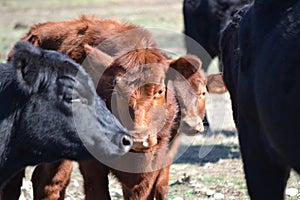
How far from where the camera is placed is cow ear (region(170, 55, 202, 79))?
717 centimetres

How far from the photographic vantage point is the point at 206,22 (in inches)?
513

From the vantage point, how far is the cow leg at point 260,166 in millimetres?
5539

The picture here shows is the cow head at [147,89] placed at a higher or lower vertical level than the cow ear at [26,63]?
lower

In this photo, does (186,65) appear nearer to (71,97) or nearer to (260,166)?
(71,97)

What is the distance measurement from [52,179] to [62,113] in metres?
1.95

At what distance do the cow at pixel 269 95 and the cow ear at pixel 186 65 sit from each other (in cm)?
135

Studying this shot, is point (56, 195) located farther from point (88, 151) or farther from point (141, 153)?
point (88, 151)

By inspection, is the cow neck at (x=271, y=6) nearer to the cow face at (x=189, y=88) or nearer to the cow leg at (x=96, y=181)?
the cow face at (x=189, y=88)

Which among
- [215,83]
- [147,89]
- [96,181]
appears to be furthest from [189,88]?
[96,181]

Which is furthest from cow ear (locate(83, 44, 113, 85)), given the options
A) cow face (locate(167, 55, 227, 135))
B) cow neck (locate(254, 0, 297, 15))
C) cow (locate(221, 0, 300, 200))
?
cow neck (locate(254, 0, 297, 15))

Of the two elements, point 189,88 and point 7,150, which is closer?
point 7,150

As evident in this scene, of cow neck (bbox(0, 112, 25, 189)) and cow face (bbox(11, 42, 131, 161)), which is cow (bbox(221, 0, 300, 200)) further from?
cow neck (bbox(0, 112, 25, 189))

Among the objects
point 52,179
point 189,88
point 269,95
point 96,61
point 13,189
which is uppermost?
point 269,95

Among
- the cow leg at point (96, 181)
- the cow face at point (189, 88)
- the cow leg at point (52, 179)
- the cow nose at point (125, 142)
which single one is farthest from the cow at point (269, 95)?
the cow leg at point (52, 179)
